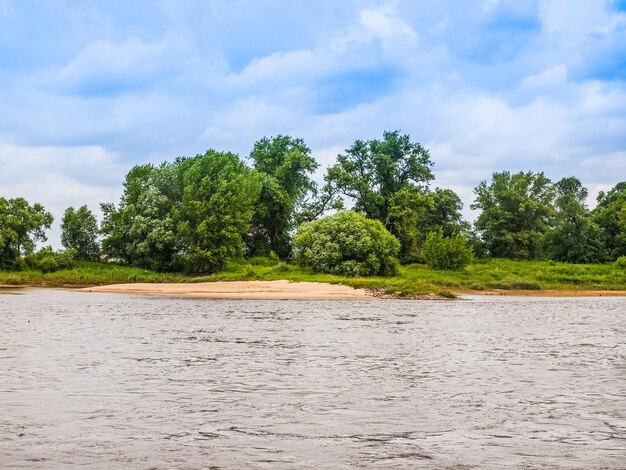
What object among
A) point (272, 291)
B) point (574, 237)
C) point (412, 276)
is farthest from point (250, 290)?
point (574, 237)

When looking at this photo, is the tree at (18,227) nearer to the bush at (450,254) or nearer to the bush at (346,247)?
the bush at (346,247)

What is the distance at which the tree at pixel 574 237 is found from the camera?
91312 millimetres

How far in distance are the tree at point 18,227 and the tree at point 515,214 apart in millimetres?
63079

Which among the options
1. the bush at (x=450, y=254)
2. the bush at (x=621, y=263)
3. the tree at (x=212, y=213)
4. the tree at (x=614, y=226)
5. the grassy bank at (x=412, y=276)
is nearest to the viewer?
the grassy bank at (x=412, y=276)

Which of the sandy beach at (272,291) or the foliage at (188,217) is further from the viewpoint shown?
the foliage at (188,217)

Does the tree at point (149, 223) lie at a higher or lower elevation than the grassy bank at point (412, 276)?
higher

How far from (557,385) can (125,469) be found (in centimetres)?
970

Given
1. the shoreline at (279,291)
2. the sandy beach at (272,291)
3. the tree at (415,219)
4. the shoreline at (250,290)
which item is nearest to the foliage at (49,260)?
the shoreline at (279,291)

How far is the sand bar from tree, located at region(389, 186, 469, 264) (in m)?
30.7

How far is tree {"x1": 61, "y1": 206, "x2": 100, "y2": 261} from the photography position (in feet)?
265

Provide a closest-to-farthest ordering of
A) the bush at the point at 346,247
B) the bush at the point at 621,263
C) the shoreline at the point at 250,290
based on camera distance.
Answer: the shoreline at the point at 250,290 < the bush at the point at 346,247 < the bush at the point at 621,263

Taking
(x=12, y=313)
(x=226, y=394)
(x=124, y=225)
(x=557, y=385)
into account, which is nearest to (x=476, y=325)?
(x=557, y=385)

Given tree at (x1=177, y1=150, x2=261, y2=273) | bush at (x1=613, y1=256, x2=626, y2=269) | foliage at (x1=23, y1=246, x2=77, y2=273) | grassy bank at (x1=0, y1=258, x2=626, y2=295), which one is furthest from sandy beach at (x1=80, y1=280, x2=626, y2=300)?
bush at (x1=613, y1=256, x2=626, y2=269)

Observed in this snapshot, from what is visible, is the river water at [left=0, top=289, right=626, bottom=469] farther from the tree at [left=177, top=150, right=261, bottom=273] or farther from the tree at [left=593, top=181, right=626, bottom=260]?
the tree at [left=593, top=181, right=626, bottom=260]
